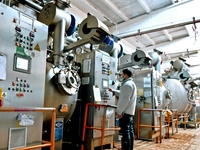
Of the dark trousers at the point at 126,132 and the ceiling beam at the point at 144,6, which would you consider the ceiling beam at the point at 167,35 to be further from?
the dark trousers at the point at 126,132

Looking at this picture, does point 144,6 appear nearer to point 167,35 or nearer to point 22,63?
point 167,35

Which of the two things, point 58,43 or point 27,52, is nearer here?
point 27,52

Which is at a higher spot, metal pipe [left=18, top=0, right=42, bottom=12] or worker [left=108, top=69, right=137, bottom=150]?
metal pipe [left=18, top=0, right=42, bottom=12]

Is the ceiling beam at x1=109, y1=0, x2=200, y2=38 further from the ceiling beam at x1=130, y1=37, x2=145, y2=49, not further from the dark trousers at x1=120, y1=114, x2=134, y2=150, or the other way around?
the dark trousers at x1=120, y1=114, x2=134, y2=150

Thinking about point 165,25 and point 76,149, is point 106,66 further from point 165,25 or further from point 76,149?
point 165,25

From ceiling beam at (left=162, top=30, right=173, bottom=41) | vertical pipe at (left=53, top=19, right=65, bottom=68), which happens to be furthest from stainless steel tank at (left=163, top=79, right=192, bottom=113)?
vertical pipe at (left=53, top=19, right=65, bottom=68)

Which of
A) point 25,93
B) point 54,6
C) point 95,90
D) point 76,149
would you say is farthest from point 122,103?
point 54,6

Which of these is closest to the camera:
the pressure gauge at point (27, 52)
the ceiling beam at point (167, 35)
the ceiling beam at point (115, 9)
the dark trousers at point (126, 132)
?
the pressure gauge at point (27, 52)

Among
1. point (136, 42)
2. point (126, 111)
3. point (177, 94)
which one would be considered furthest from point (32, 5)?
point (177, 94)

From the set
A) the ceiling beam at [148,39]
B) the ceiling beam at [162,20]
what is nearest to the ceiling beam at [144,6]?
the ceiling beam at [162,20]

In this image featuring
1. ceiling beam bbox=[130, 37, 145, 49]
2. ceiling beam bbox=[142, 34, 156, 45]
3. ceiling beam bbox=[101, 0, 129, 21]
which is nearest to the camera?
ceiling beam bbox=[101, 0, 129, 21]

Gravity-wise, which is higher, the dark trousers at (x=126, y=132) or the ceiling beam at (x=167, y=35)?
the ceiling beam at (x=167, y=35)

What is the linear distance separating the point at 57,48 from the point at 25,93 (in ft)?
3.30

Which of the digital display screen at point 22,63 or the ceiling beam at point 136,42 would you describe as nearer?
the digital display screen at point 22,63
